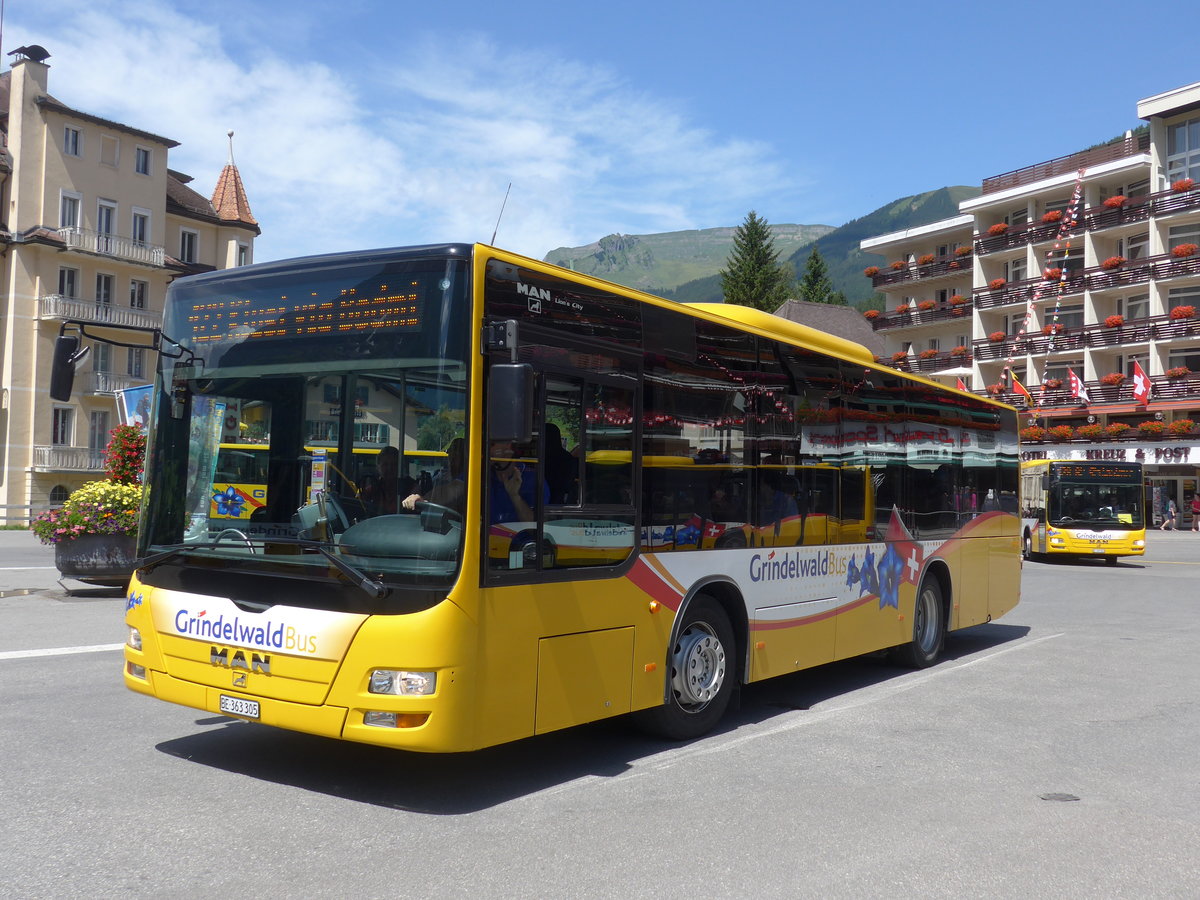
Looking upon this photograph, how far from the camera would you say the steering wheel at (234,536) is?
600 cm

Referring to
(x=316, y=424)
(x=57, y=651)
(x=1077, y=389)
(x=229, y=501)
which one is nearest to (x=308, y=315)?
(x=316, y=424)

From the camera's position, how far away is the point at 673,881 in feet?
15.3

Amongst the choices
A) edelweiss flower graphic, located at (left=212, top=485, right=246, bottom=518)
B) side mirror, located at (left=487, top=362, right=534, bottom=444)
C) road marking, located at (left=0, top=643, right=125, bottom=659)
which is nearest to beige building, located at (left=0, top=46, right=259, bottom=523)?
road marking, located at (left=0, top=643, right=125, bottom=659)

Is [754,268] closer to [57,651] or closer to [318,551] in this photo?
[57,651]

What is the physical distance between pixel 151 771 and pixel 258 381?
2.24m

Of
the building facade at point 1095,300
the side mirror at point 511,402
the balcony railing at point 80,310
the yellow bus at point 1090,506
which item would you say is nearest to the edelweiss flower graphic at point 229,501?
the side mirror at point 511,402

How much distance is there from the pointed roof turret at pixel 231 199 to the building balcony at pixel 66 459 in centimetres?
1437

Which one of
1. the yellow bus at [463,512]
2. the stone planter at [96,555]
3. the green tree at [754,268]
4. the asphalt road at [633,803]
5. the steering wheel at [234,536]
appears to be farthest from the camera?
the green tree at [754,268]

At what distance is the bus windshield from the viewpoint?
561cm

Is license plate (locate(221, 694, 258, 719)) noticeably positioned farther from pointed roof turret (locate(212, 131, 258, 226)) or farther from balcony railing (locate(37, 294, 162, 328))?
pointed roof turret (locate(212, 131, 258, 226))

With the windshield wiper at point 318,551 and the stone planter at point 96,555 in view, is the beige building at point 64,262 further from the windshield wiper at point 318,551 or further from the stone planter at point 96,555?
the windshield wiper at point 318,551

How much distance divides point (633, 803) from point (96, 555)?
1179cm

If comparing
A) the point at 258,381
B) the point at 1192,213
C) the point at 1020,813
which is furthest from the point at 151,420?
the point at 1192,213

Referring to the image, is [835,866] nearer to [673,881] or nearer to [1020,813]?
[673,881]
